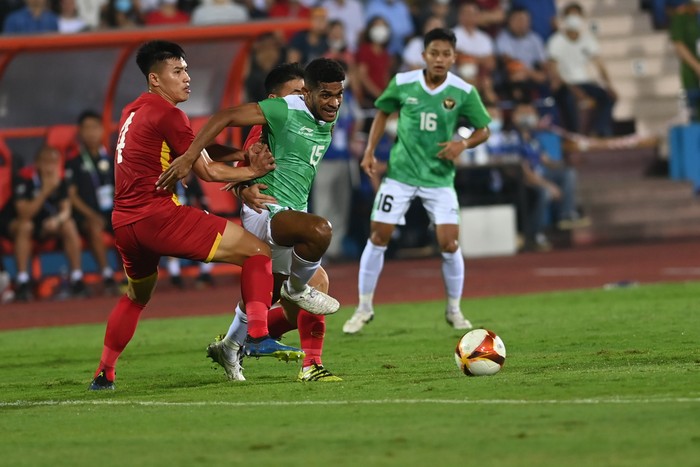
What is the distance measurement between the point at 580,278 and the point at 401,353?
7806 mm

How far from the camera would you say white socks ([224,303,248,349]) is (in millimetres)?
9875

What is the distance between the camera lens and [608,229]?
24.8 meters

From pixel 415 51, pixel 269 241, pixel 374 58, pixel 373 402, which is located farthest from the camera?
pixel 415 51

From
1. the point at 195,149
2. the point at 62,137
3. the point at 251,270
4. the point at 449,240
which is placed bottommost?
the point at 62,137

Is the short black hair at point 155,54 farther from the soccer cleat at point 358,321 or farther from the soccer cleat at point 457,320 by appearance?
the soccer cleat at point 457,320

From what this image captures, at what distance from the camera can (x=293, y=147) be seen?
9.89 m

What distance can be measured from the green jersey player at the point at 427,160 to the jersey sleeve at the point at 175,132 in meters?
4.11

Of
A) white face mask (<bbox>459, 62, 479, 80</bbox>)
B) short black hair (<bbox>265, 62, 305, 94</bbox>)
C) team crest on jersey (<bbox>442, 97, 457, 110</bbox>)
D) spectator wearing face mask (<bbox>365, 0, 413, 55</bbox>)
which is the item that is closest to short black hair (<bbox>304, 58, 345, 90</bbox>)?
short black hair (<bbox>265, 62, 305, 94</bbox>)

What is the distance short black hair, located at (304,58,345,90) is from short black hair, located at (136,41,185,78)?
2.92ft

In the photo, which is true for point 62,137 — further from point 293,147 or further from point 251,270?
point 251,270

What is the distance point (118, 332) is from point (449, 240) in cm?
441

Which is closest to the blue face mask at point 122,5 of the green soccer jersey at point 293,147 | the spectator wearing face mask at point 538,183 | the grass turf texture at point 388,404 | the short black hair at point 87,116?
the short black hair at point 87,116

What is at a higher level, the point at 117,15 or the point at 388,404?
the point at 117,15

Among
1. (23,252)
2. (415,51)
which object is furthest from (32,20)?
(415,51)
